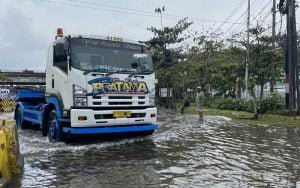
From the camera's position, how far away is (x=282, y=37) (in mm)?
22938

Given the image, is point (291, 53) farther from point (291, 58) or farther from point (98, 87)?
point (98, 87)

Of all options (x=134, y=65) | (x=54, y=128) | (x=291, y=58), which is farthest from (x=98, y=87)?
(x=291, y=58)

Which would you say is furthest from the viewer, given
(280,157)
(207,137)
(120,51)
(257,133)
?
(257,133)

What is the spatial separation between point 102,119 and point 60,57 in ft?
6.60

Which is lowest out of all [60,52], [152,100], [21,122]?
[21,122]

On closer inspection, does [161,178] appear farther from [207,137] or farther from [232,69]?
[232,69]

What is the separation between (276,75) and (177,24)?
1080 cm

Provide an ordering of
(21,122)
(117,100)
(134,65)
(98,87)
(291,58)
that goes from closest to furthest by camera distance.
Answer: (98,87)
(117,100)
(134,65)
(21,122)
(291,58)

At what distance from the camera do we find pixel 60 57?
10383mm

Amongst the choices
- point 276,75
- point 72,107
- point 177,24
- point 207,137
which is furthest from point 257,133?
point 177,24

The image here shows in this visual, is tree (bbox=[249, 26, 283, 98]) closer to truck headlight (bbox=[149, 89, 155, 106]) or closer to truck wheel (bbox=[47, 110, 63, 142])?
truck headlight (bbox=[149, 89, 155, 106])

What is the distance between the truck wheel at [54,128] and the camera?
1059cm

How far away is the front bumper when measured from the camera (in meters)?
9.73

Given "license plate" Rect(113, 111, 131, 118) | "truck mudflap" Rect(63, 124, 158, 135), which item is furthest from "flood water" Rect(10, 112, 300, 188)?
"license plate" Rect(113, 111, 131, 118)
